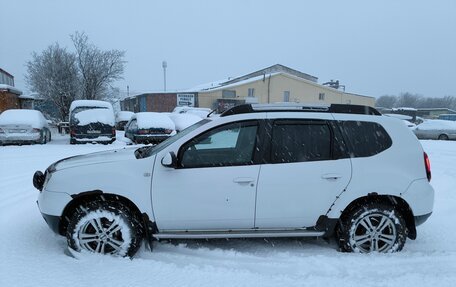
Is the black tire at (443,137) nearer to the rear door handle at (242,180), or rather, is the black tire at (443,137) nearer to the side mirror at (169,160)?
the rear door handle at (242,180)

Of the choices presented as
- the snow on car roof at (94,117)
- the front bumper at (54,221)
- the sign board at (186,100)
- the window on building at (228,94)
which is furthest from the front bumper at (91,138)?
the window on building at (228,94)

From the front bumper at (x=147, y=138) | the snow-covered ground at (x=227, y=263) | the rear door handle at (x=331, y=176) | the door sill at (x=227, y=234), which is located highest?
the rear door handle at (x=331, y=176)

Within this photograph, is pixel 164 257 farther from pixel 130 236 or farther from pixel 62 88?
pixel 62 88

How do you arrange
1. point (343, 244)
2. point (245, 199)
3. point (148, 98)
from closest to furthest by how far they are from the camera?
point (245, 199)
point (343, 244)
point (148, 98)

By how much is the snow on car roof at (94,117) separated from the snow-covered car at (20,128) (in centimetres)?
148

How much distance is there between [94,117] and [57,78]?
20860 millimetres

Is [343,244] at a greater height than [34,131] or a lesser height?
lesser

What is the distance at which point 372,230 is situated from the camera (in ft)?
11.9

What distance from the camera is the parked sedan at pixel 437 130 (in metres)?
19.5

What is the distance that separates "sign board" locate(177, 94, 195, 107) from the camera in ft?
119

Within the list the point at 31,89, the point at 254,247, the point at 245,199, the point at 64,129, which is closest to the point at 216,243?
the point at 254,247

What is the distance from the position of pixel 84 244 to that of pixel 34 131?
424 inches

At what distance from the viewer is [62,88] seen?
30.2 m

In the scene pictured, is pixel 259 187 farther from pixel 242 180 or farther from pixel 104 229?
pixel 104 229
